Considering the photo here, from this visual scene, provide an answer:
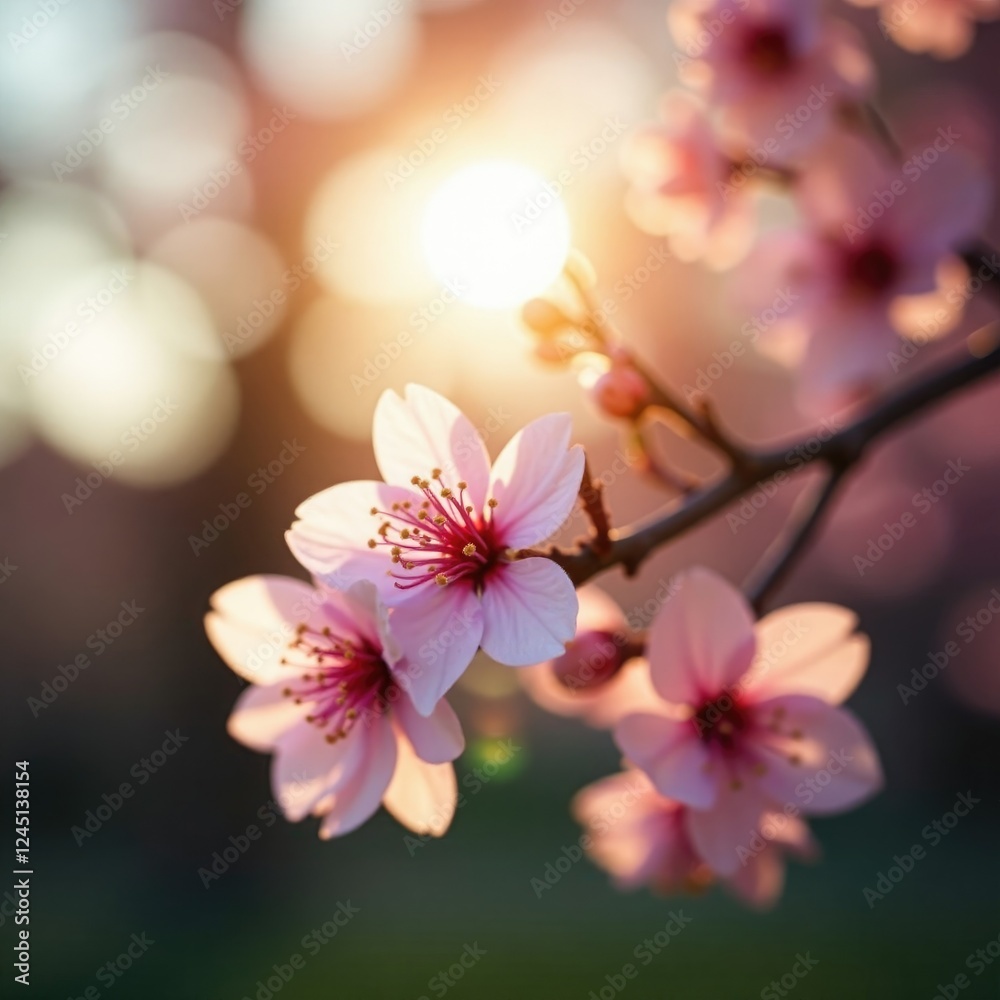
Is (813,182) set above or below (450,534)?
below

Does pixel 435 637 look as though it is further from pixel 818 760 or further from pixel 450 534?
pixel 818 760

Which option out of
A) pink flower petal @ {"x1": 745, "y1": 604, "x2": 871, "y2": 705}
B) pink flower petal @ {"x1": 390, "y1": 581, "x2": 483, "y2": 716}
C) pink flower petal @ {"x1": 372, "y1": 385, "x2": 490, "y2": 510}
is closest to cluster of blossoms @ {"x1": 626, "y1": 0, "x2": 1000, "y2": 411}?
pink flower petal @ {"x1": 745, "y1": 604, "x2": 871, "y2": 705}

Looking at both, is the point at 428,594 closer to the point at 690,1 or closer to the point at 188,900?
the point at 690,1

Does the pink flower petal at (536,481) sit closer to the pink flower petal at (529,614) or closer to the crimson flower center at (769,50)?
the pink flower petal at (529,614)

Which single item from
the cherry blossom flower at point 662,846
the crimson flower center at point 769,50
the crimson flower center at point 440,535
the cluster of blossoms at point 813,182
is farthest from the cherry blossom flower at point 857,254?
the crimson flower center at point 440,535

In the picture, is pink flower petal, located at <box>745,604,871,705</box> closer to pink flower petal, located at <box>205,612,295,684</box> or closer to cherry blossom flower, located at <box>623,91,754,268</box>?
pink flower petal, located at <box>205,612,295,684</box>

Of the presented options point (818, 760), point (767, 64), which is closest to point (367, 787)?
point (818, 760)
